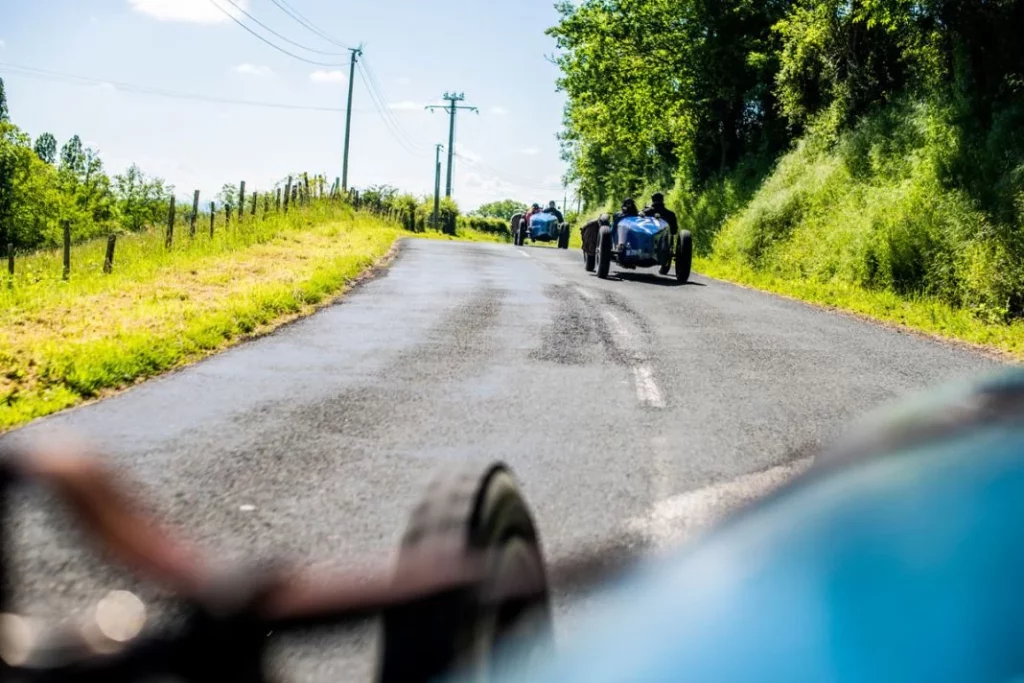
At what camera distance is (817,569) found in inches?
51.3

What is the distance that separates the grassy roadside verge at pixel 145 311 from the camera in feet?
22.9

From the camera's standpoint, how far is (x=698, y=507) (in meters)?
4.13

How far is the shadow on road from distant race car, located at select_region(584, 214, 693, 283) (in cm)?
28

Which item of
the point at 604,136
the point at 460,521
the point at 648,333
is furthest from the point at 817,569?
the point at 604,136

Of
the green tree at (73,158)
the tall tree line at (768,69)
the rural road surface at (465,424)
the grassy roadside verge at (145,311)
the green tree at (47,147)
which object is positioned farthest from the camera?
the green tree at (47,147)

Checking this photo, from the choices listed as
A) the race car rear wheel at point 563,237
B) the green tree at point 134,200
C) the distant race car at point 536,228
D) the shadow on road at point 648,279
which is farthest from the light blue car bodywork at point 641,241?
the green tree at point 134,200

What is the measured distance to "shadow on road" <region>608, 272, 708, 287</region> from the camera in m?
16.5

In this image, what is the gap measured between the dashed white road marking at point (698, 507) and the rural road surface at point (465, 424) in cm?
2

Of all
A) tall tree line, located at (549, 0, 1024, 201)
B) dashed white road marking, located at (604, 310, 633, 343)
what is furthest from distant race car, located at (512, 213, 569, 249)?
dashed white road marking, located at (604, 310, 633, 343)

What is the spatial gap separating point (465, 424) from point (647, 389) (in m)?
1.87

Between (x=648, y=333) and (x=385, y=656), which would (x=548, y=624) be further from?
(x=648, y=333)

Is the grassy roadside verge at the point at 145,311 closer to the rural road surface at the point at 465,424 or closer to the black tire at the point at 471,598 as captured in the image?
the rural road surface at the point at 465,424

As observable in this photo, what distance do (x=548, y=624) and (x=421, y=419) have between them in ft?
13.7

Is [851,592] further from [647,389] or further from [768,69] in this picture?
[768,69]
